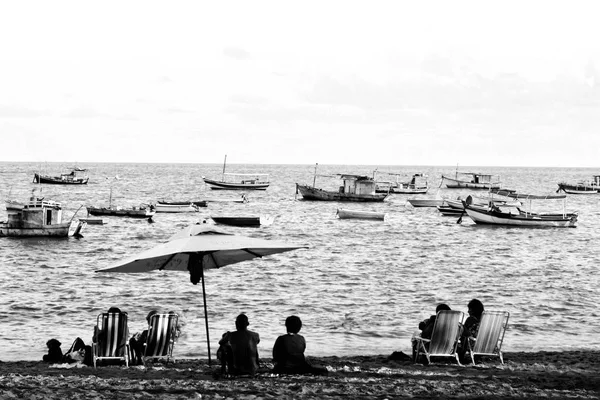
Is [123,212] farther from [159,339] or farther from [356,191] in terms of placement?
[159,339]

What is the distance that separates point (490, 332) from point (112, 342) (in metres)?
5.91

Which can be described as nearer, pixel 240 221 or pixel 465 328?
pixel 465 328

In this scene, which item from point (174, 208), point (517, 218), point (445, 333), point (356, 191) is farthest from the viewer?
point (356, 191)

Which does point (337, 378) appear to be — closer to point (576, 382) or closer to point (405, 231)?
point (576, 382)

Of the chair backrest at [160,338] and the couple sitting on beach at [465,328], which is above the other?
the couple sitting on beach at [465,328]

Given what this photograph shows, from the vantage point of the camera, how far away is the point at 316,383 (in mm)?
11320

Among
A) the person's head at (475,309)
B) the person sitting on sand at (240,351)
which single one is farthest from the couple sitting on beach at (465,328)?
the person sitting on sand at (240,351)

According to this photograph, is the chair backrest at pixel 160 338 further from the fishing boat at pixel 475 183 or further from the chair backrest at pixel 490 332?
the fishing boat at pixel 475 183

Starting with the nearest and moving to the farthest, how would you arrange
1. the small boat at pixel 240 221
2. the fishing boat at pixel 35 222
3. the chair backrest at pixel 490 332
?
1. the chair backrest at pixel 490 332
2. the fishing boat at pixel 35 222
3. the small boat at pixel 240 221

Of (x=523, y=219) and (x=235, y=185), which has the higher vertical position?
(x=523, y=219)

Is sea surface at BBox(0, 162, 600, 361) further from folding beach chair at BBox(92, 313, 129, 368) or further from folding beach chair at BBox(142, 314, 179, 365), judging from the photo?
folding beach chair at BBox(92, 313, 129, 368)

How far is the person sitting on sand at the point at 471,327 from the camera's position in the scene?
44.8 feet

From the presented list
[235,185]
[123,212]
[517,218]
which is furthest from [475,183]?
[123,212]

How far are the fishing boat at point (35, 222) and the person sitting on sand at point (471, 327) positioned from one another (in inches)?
Result: 1503
